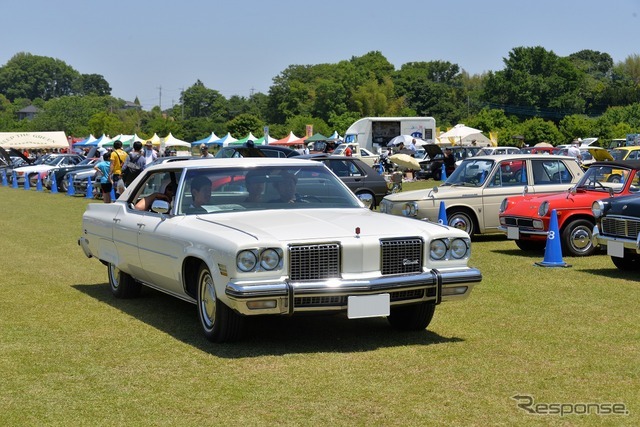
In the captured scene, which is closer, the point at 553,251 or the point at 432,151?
the point at 553,251

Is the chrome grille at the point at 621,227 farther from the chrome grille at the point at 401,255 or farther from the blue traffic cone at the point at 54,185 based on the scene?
the blue traffic cone at the point at 54,185

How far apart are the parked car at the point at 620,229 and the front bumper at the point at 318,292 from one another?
4.87 metres

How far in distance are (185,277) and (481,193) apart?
28.0 feet

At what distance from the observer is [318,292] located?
6.88m

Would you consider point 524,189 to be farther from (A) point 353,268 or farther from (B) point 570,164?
(A) point 353,268

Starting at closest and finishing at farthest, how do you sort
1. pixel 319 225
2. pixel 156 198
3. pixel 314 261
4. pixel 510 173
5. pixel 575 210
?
pixel 314 261, pixel 319 225, pixel 156 198, pixel 575 210, pixel 510 173

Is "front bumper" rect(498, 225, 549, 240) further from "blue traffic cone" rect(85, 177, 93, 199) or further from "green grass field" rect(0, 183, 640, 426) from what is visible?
"blue traffic cone" rect(85, 177, 93, 199)

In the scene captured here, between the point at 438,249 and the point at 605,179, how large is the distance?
727 cm

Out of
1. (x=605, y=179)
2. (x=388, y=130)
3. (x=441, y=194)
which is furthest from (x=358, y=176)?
(x=388, y=130)

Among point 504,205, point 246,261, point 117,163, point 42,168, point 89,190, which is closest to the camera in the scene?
point 246,261

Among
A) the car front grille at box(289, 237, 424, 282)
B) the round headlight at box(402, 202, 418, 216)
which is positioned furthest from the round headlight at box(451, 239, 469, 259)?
the round headlight at box(402, 202, 418, 216)

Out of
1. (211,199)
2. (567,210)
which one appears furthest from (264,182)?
(567,210)

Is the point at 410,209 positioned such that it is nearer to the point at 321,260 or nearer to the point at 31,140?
the point at 321,260

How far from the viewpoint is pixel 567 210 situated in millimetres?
13359
